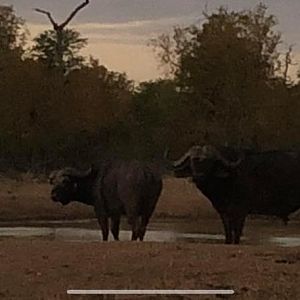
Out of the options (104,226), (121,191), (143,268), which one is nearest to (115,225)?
(104,226)

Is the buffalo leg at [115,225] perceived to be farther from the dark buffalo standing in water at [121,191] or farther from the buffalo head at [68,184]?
the buffalo head at [68,184]

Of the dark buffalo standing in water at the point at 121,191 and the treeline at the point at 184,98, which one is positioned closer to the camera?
the dark buffalo standing in water at the point at 121,191

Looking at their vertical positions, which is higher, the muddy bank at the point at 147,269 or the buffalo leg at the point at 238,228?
the muddy bank at the point at 147,269

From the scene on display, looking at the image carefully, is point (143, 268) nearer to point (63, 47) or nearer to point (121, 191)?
point (121, 191)

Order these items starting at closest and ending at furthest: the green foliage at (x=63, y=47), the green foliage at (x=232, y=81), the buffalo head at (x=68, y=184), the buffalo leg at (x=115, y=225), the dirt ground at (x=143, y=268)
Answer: the dirt ground at (x=143, y=268), the buffalo leg at (x=115, y=225), the buffalo head at (x=68, y=184), the green foliage at (x=232, y=81), the green foliage at (x=63, y=47)

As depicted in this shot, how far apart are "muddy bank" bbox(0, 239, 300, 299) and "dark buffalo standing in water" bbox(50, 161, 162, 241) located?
723 centimetres

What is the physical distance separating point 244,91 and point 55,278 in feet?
128

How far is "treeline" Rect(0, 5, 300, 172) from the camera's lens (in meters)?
52.2

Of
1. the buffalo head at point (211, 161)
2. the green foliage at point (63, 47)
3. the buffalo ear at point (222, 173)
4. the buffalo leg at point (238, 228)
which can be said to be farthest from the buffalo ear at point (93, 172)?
the green foliage at point (63, 47)

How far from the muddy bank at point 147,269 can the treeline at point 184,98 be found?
29.9 m

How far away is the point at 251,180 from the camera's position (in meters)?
23.3

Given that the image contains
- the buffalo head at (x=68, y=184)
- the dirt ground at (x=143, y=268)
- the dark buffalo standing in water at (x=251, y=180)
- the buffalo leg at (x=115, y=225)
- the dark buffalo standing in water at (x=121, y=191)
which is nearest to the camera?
the dirt ground at (x=143, y=268)

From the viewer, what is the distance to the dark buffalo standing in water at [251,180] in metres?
23.2

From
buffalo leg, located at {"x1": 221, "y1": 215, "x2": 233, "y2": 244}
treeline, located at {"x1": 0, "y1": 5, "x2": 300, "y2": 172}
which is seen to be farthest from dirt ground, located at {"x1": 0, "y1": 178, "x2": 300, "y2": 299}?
treeline, located at {"x1": 0, "y1": 5, "x2": 300, "y2": 172}
